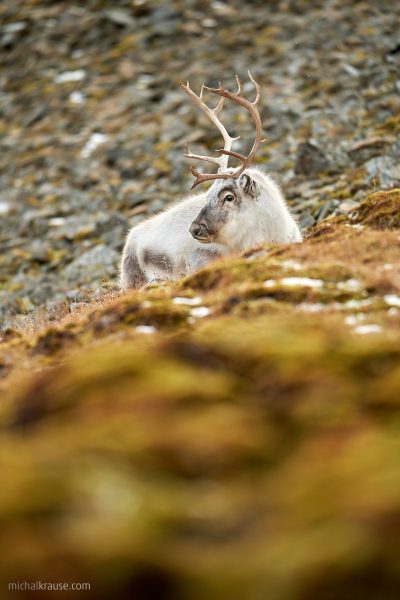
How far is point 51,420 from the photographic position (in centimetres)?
636

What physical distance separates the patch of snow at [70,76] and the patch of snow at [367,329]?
2845 cm

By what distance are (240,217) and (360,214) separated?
7.47 feet

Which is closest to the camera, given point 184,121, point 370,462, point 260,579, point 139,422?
point 260,579

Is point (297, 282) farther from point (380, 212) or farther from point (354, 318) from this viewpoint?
point (380, 212)

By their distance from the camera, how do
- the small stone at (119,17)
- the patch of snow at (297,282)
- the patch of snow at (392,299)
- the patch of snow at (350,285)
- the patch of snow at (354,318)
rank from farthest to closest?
the small stone at (119,17) → the patch of snow at (297,282) → the patch of snow at (350,285) → the patch of snow at (392,299) → the patch of snow at (354,318)

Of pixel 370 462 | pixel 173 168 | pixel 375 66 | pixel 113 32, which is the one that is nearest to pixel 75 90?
pixel 113 32

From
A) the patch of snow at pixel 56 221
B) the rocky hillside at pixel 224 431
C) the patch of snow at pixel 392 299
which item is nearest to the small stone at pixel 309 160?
the rocky hillside at pixel 224 431

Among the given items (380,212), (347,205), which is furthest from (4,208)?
(380,212)

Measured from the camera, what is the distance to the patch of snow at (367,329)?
7877mm

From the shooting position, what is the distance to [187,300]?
32.6 ft

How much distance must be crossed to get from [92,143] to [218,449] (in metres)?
26.1

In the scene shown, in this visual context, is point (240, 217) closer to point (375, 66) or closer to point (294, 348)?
point (294, 348)

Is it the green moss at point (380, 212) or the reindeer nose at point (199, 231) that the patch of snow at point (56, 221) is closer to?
the reindeer nose at point (199, 231)

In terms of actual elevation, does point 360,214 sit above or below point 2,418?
below
